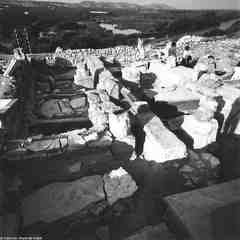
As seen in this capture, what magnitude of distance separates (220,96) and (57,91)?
20.1 feet

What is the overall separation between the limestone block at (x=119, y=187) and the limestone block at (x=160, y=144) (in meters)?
0.81

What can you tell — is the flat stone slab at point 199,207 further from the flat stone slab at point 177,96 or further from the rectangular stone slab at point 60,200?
the flat stone slab at point 177,96

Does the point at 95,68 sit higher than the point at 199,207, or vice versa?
the point at 95,68

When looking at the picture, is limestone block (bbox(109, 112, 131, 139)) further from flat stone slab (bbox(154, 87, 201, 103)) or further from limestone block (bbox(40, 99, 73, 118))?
flat stone slab (bbox(154, 87, 201, 103))

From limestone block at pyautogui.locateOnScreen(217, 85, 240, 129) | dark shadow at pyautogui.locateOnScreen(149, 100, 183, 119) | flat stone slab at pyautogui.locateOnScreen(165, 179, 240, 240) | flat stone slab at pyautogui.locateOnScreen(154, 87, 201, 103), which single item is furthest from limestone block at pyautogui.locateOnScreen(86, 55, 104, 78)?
flat stone slab at pyautogui.locateOnScreen(165, 179, 240, 240)

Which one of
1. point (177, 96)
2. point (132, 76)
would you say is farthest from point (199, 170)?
point (132, 76)

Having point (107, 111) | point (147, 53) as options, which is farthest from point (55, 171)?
point (147, 53)

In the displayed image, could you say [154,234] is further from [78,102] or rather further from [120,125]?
[78,102]

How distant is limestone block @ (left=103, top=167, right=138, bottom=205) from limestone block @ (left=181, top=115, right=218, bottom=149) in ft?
6.80

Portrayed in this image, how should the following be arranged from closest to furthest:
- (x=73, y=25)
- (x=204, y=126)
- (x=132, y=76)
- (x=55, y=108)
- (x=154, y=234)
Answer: (x=154, y=234) < (x=204, y=126) < (x=55, y=108) < (x=132, y=76) < (x=73, y=25)

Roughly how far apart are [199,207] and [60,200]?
2.29 metres

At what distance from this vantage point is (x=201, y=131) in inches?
205

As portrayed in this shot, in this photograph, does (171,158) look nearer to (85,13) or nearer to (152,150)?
(152,150)

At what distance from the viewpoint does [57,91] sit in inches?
364
